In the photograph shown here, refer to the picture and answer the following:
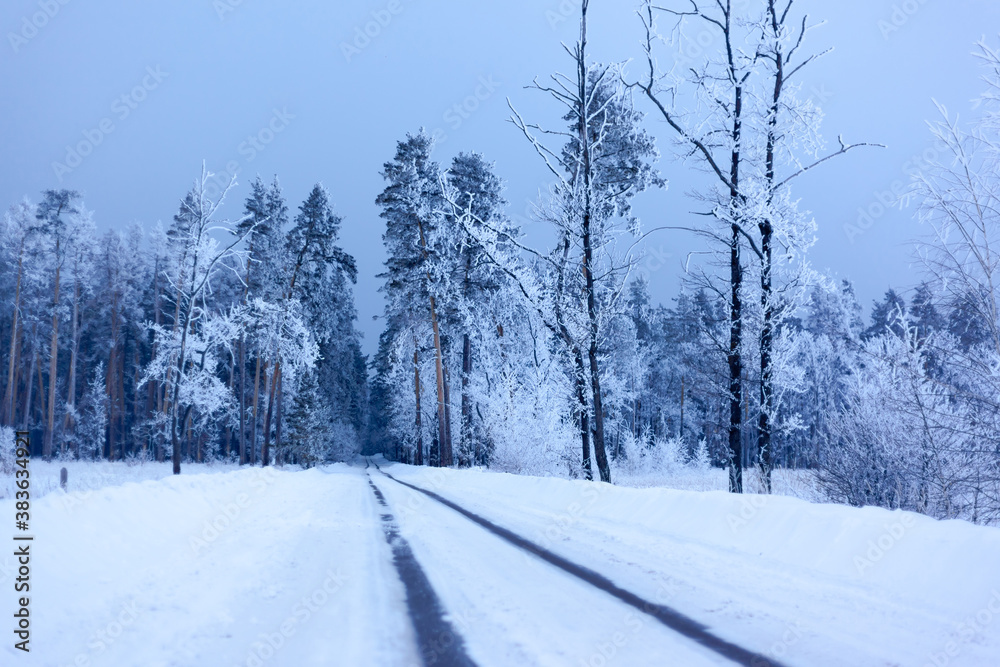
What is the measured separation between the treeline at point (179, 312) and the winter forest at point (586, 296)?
0.19 metres

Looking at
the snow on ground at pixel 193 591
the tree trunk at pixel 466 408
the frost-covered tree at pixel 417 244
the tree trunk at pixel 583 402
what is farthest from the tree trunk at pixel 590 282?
the tree trunk at pixel 466 408

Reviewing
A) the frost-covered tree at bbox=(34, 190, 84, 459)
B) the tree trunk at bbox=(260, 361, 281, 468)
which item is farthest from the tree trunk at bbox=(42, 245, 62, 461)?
the tree trunk at bbox=(260, 361, 281, 468)

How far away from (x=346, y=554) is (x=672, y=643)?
14.2 ft

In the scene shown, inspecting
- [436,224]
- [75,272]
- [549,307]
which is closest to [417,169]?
[436,224]

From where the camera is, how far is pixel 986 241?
28.1 feet

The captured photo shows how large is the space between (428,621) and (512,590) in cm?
105

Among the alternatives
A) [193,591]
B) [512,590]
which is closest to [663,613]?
[512,590]

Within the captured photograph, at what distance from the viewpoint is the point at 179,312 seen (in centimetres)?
2634

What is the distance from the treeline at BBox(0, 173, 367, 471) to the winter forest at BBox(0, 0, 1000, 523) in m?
0.19

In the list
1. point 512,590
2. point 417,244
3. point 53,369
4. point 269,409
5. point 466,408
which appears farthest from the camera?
point 53,369

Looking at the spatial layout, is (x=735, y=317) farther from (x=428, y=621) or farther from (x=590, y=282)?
(x=428, y=621)

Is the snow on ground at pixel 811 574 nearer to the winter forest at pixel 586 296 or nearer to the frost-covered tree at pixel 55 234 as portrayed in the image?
the winter forest at pixel 586 296

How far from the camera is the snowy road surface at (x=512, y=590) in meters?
3.79

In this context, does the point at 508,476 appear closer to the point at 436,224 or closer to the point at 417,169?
the point at 436,224
